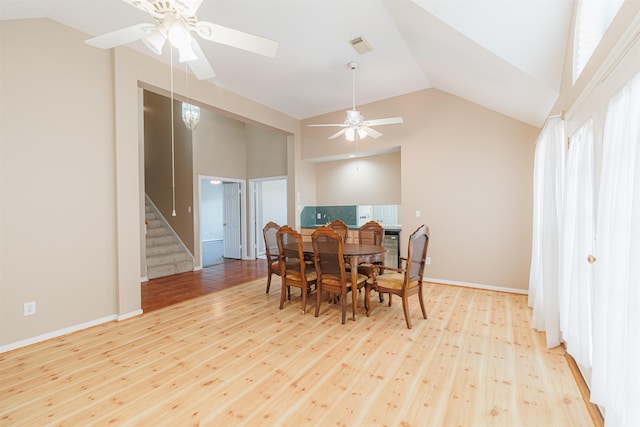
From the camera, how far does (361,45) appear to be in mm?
3268

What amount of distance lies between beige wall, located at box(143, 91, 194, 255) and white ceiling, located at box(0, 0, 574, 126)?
8.50 ft

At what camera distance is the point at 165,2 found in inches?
66.0

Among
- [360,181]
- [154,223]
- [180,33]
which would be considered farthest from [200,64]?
[154,223]

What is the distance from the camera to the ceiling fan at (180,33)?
1721 mm

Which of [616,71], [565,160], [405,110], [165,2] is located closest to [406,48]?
[405,110]

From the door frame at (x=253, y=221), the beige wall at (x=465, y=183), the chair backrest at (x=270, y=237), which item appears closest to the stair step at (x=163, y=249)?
the door frame at (x=253, y=221)

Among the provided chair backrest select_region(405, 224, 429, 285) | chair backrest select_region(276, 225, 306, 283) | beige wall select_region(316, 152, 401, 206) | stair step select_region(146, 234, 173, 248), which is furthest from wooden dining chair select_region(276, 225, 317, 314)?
stair step select_region(146, 234, 173, 248)

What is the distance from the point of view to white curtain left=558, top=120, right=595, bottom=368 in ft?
6.39

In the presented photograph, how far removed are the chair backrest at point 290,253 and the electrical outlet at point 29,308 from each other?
246 cm

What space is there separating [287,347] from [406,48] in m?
3.66

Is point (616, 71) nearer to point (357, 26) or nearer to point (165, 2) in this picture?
point (357, 26)

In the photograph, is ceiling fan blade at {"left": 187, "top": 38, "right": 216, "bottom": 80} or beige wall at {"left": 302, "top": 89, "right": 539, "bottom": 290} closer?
ceiling fan blade at {"left": 187, "top": 38, "right": 216, "bottom": 80}

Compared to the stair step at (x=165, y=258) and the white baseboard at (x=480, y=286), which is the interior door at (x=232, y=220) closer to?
the stair step at (x=165, y=258)

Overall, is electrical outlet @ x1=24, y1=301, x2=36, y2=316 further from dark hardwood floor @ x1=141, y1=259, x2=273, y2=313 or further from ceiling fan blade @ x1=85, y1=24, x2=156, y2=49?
ceiling fan blade @ x1=85, y1=24, x2=156, y2=49
